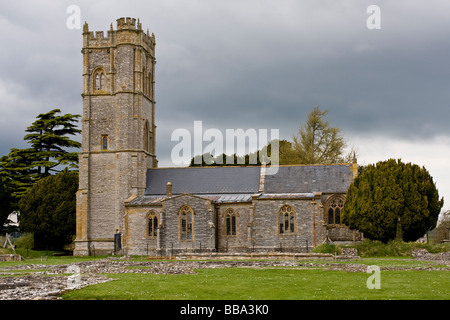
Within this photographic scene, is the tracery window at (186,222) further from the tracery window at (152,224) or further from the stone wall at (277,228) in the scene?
the stone wall at (277,228)

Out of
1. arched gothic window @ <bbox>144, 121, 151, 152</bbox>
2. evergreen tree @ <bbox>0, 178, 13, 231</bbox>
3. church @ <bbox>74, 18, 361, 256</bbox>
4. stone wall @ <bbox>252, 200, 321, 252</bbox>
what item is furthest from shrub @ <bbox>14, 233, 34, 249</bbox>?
stone wall @ <bbox>252, 200, 321, 252</bbox>

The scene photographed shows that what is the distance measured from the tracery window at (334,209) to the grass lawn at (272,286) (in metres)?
22.2

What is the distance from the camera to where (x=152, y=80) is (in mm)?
58031

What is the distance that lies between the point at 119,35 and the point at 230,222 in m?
20.8

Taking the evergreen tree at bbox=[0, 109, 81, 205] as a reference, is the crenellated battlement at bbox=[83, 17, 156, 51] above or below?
above

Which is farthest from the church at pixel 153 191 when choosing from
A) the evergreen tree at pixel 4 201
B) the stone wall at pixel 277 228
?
the evergreen tree at pixel 4 201

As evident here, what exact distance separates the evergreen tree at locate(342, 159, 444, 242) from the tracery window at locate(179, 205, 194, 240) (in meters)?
13.0

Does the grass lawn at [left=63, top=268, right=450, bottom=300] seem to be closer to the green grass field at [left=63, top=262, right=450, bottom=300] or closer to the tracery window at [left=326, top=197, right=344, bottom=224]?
the green grass field at [left=63, top=262, right=450, bottom=300]

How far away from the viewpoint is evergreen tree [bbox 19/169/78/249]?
54625mm

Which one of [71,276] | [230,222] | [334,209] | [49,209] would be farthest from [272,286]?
[49,209]

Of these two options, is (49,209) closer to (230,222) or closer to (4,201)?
(4,201)

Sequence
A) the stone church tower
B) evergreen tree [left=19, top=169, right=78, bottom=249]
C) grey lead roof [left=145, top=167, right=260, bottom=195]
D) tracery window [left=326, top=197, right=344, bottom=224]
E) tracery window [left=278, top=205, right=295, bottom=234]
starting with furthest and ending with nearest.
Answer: evergreen tree [left=19, top=169, right=78, bottom=249] < the stone church tower < grey lead roof [left=145, top=167, right=260, bottom=195] < tracery window [left=326, top=197, right=344, bottom=224] < tracery window [left=278, top=205, right=295, bottom=234]

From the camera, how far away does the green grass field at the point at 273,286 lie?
18.1 meters
